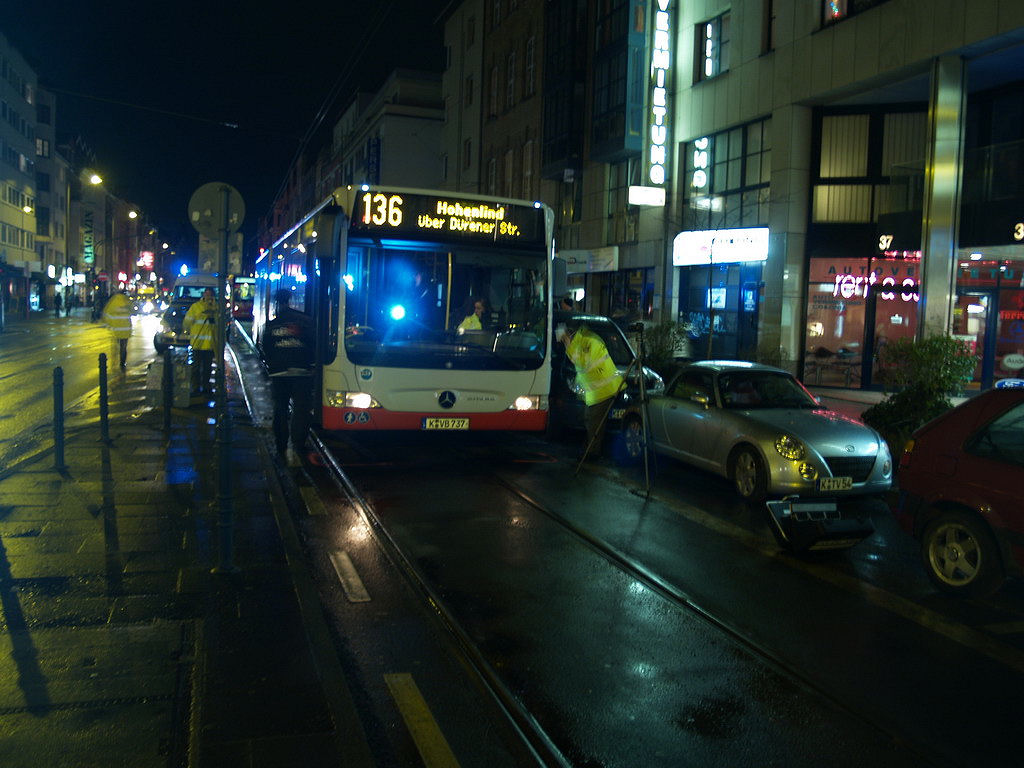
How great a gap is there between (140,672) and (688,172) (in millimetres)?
23586

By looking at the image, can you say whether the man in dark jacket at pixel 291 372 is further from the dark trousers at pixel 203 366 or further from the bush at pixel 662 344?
the bush at pixel 662 344

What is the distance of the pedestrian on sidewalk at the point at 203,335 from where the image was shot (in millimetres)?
16469

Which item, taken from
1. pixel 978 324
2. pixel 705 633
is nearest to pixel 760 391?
pixel 705 633

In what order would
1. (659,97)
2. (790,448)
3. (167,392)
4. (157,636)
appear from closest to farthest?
(157,636) → (790,448) → (167,392) → (659,97)

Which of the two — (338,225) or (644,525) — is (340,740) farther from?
(338,225)

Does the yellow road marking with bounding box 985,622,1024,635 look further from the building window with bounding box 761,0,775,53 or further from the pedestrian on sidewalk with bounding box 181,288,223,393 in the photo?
the building window with bounding box 761,0,775,53

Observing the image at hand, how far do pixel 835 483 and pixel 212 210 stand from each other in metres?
7.52

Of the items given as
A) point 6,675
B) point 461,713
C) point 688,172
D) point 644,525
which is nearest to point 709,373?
point 644,525

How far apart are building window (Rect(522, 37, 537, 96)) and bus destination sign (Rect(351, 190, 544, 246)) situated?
26.7m

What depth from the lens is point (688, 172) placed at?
2591 cm

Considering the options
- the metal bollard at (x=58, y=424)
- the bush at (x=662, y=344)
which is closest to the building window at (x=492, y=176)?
the bush at (x=662, y=344)

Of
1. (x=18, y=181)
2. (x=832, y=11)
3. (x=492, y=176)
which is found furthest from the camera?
(x=18, y=181)

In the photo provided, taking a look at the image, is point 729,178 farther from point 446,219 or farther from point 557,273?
point 446,219

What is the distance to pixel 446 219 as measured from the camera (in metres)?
10.8
